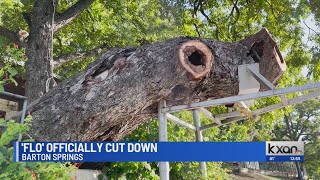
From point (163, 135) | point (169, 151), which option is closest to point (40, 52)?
point (163, 135)

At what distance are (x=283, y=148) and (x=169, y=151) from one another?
1246 millimetres

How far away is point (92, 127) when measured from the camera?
190 inches

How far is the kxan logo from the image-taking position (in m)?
3.95

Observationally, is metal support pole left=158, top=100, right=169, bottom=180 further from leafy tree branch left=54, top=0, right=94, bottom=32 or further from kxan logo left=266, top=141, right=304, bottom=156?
leafy tree branch left=54, top=0, right=94, bottom=32

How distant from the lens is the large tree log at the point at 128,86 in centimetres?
471

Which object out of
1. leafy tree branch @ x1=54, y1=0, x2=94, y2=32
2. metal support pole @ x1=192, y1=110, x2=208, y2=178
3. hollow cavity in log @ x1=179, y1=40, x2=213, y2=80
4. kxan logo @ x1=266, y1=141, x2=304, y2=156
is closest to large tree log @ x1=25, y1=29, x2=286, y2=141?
hollow cavity in log @ x1=179, y1=40, x2=213, y2=80

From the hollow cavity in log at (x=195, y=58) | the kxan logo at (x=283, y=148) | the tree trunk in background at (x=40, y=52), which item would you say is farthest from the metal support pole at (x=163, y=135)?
the tree trunk in background at (x=40, y=52)

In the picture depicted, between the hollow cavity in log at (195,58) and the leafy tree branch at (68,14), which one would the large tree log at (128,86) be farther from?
the leafy tree branch at (68,14)

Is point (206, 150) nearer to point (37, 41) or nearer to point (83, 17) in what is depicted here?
point (37, 41)

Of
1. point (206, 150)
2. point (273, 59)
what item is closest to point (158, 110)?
point (206, 150)

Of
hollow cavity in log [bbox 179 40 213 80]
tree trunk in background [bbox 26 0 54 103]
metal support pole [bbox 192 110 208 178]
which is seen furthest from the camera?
metal support pole [bbox 192 110 208 178]

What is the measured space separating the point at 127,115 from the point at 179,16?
5.41 metres

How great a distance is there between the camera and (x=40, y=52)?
6.52 m

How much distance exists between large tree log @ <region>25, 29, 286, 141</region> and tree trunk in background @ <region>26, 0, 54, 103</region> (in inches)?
51.0
